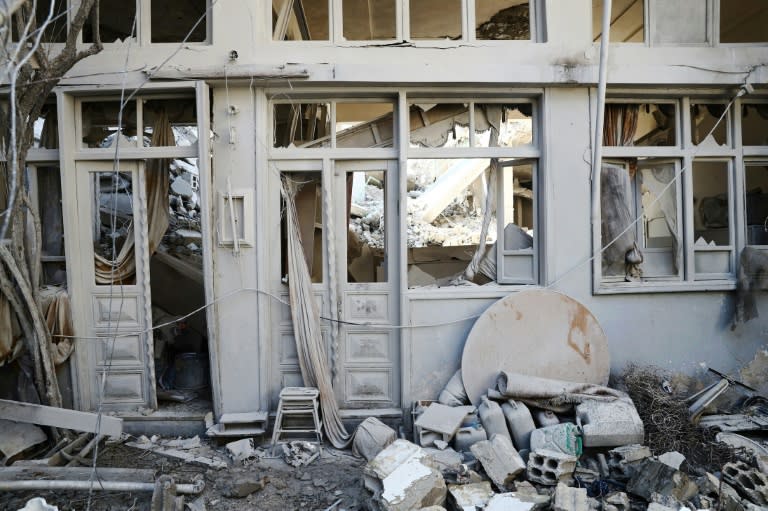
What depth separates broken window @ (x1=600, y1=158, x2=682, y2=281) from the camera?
597 cm

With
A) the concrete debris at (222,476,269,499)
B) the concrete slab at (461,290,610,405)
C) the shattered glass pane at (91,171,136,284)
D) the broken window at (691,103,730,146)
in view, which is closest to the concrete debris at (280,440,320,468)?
the concrete debris at (222,476,269,499)

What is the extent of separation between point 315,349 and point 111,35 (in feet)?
14.1

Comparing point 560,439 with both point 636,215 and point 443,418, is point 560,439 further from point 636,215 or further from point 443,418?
point 636,215

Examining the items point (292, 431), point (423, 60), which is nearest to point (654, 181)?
point (423, 60)

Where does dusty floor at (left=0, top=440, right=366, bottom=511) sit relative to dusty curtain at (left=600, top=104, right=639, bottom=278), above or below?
below

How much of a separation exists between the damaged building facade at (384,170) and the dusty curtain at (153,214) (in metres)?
0.02

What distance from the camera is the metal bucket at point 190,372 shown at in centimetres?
651

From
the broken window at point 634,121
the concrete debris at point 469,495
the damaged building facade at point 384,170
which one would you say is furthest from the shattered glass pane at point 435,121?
the concrete debris at point 469,495

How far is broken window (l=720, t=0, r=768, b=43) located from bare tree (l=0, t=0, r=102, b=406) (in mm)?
7018

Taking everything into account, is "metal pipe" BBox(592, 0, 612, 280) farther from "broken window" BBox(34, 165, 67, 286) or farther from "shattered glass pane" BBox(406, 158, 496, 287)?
"broken window" BBox(34, 165, 67, 286)

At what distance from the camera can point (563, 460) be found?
4.31m

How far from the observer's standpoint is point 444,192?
1362 centimetres

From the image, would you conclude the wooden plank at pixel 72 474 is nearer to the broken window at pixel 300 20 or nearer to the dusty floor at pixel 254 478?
the dusty floor at pixel 254 478

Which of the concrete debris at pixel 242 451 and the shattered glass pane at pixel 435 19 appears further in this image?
the shattered glass pane at pixel 435 19
